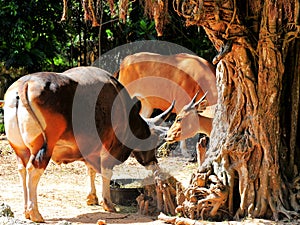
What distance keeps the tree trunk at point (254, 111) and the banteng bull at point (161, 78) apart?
4.81 metres

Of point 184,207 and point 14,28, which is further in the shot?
point 14,28

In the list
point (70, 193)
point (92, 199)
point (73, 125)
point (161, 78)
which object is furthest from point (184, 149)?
point (73, 125)

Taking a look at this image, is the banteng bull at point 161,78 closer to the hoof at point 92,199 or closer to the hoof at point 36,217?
the hoof at point 92,199

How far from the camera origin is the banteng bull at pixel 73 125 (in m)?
6.66

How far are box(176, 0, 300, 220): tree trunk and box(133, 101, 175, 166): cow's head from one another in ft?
4.82

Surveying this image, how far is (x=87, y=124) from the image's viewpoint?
7191 mm

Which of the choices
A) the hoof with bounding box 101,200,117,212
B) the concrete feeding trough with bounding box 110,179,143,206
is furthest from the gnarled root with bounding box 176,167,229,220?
the concrete feeding trough with bounding box 110,179,143,206

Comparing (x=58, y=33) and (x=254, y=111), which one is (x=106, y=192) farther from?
(x=58, y=33)

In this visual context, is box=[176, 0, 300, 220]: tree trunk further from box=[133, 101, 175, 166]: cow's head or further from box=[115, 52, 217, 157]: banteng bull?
box=[115, 52, 217, 157]: banteng bull

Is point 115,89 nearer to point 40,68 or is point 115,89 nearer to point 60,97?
point 60,97

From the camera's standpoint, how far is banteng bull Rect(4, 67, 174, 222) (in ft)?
21.9

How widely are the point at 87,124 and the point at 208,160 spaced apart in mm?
1509

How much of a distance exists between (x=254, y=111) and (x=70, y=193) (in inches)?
127

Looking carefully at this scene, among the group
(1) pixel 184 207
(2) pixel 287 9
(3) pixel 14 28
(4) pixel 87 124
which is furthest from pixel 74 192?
(3) pixel 14 28
